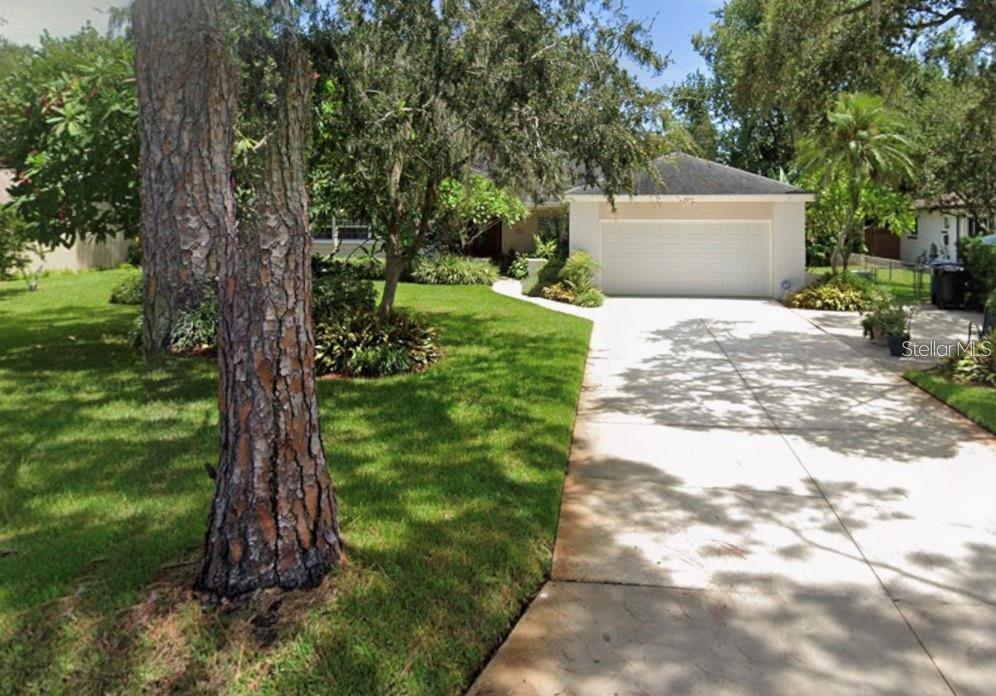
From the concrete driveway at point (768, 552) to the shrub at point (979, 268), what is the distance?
8.22 m

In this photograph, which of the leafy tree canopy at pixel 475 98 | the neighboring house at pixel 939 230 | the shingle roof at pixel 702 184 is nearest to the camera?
the leafy tree canopy at pixel 475 98

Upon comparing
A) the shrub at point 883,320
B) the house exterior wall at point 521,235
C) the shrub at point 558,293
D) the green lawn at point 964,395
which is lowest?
the green lawn at point 964,395

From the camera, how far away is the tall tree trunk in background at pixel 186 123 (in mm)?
3566

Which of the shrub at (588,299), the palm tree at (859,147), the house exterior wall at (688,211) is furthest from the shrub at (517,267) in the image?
the palm tree at (859,147)

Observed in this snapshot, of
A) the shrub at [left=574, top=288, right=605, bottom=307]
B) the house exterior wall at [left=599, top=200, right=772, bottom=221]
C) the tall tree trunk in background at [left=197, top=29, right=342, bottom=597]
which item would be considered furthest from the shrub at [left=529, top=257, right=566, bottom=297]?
the tall tree trunk in background at [left=197, top=29, right=342, bottom=597]

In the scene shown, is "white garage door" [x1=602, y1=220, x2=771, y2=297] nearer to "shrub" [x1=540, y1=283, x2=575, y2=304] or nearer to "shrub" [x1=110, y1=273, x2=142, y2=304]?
"shrub" [x1=540, y1=283, x2=575, y2=304]

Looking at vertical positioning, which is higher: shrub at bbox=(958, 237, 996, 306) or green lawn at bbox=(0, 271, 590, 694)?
shrub at bbox=(958, 237, 996, 306)

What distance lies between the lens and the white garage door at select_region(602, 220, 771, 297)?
1845 centimetres

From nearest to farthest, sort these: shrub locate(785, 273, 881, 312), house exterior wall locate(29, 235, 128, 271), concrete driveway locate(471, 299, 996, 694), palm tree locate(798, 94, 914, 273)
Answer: concrete driveway locate(471, 299, 996, 694) → palm tree locate(798, 94, 914, 273) → shrub locate(785, 273, 881, 312) → house exterior wall locate(29, 235, 128, 271)

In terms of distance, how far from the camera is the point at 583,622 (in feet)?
11.8

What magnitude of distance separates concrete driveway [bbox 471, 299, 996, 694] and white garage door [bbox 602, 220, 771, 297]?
10.5 meters

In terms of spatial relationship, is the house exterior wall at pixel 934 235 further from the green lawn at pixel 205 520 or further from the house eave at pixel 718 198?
the green lawn at pixel 205 520

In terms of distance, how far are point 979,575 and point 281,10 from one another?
4.87 metres

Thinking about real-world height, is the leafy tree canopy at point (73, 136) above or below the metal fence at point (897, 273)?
above
